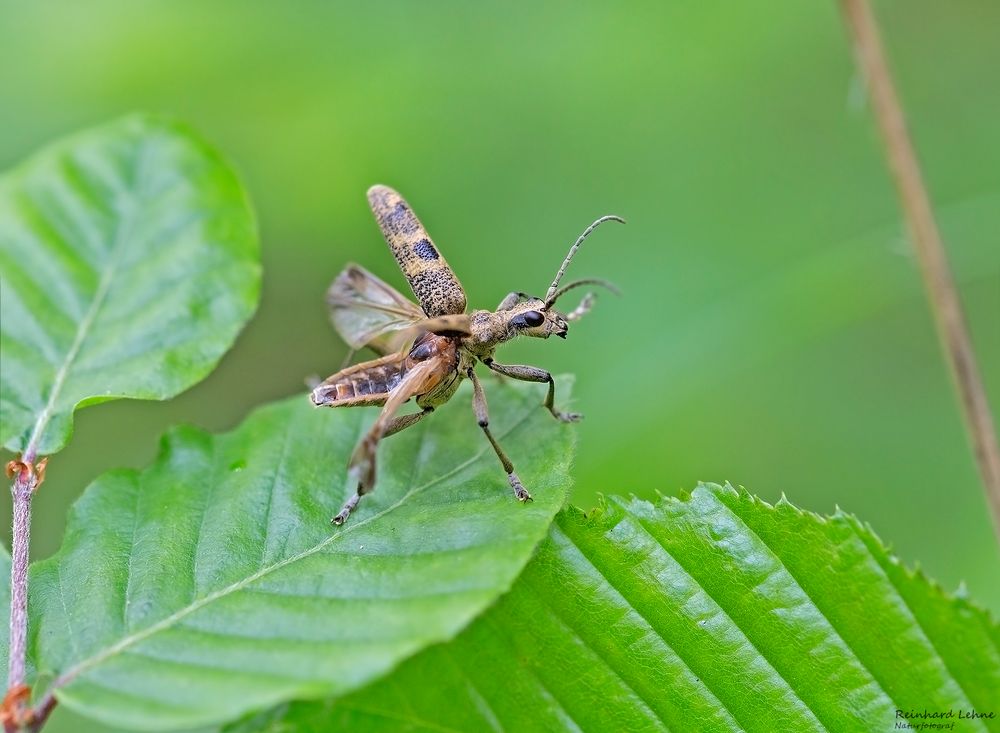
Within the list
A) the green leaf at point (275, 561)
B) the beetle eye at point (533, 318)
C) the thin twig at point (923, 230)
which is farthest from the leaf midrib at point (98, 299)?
the thin twig at point (923, 230)

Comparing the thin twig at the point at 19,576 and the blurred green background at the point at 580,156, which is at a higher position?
the blurred green background at the point at 580,156

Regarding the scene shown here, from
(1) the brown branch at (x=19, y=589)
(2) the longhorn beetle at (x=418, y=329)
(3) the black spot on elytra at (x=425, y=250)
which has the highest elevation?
(3) the black spot on elytra at (x=425, y=250)

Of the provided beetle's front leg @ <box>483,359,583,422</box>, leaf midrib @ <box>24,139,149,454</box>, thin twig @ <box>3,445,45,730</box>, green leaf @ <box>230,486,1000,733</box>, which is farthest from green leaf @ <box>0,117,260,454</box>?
green leaf @ <box>230,486,1000,733</box>

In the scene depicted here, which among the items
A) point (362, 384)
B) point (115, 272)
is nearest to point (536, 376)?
point (362, 384)

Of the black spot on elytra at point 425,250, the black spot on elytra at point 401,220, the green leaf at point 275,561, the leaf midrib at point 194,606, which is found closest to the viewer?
the green leaf at point 275,561

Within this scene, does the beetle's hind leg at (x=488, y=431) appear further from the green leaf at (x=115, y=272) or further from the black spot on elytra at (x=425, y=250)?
the green leaf at (x=115, y=272)
